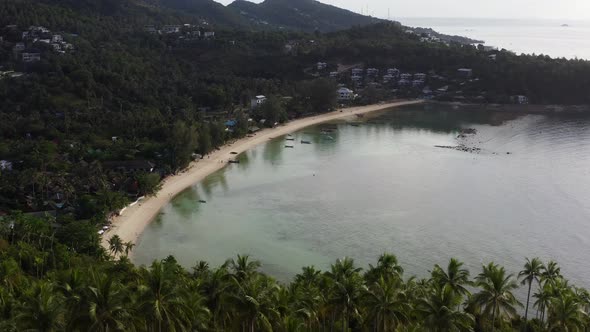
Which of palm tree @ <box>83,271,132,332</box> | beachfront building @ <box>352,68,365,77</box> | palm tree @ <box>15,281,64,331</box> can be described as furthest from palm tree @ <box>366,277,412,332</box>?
beachfront building @ <box>352,68,365,77</box>

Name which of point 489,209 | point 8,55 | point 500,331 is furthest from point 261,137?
point 500,331

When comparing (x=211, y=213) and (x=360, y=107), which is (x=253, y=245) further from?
(x=360, y=107)

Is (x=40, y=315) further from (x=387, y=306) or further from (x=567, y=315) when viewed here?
(x=567, y=315)

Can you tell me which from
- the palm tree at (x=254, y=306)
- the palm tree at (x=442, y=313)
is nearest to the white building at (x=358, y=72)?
the palm tree at (x=442, y=313)

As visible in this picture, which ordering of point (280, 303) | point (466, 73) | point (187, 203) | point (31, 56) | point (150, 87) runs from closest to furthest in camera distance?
point (280, 303) < point (187, 203) < point (150, 87) < point (31, 56) < point (466, 73)

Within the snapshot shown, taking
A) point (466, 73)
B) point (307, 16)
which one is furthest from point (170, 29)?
point (307, 16)

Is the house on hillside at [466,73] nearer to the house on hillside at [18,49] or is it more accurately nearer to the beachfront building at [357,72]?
the beachfront building at [357,72]

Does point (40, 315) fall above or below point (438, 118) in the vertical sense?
above

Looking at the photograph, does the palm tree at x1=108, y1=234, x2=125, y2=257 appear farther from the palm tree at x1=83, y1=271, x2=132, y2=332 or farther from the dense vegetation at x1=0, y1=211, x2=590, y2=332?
the palm tree at x1=83, y1=271, x2=132, y2=332
